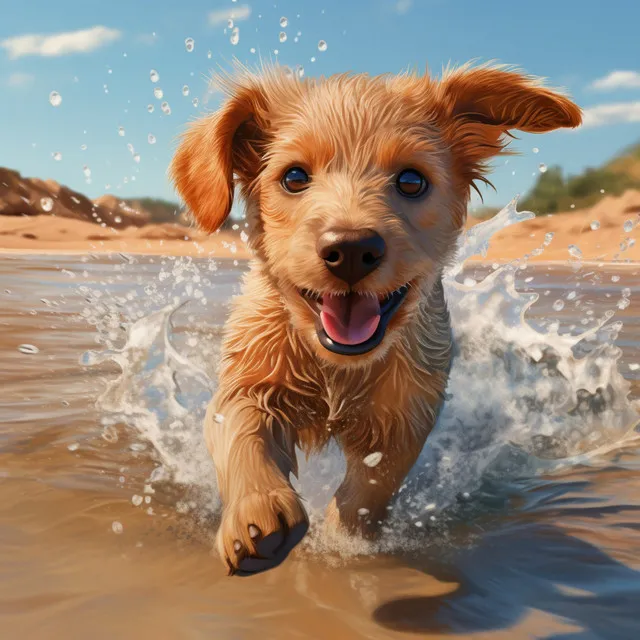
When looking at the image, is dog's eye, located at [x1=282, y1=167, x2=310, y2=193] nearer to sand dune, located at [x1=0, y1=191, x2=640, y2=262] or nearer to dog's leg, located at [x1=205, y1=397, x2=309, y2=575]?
dog's leg, located at [x1=205, y1=397, x2=309, y2=575]

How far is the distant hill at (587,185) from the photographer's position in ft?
103

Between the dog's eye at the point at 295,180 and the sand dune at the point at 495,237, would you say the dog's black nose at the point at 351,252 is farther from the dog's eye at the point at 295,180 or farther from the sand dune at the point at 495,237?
the sand dune at the point at 495,237

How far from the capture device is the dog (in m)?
2.93

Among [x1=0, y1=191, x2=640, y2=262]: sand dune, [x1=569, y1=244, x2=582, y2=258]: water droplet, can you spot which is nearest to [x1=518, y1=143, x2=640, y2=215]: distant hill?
[x1=0, y1=191, x2=640, y2=262]: sand dune

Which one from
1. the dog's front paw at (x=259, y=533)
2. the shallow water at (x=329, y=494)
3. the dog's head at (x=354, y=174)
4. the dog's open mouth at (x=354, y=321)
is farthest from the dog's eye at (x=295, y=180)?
the shallow water at (x=329, y=494)

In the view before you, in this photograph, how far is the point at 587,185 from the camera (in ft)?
111

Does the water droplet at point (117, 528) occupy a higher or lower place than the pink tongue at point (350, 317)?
lower

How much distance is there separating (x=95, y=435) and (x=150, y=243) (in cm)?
3619

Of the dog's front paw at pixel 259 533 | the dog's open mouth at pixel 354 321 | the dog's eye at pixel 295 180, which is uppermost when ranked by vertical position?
the dog's eye at pixel 295 180

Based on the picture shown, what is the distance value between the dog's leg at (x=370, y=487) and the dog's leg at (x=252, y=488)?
0.27 meters

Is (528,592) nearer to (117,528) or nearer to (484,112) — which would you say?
(117,528)

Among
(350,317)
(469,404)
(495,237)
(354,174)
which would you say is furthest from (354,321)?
(495,237)

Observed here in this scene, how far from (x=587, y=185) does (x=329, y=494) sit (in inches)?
1269

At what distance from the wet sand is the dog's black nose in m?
1.02
